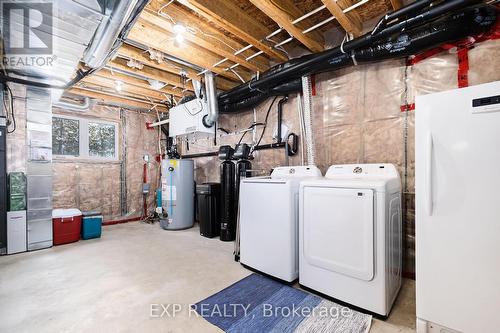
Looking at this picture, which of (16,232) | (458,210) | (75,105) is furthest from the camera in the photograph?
(75,105)

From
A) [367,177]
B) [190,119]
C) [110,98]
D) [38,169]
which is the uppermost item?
[110,98]

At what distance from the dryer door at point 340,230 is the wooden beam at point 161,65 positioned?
2.70 meters

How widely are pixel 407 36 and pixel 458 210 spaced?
162 cm

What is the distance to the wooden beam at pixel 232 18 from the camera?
2162 millimetres

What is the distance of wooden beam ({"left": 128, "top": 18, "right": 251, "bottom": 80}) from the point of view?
101 inches

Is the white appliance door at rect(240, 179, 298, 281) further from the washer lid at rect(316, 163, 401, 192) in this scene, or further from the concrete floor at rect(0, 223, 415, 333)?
the washer lid at rect(316, 163, 401, 192)

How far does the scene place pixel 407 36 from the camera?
210cm

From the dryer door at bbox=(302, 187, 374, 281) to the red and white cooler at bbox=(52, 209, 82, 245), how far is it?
3855mm

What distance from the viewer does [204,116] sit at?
408 cm

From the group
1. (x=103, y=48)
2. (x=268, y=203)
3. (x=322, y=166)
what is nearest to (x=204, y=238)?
(x=268, y=203)

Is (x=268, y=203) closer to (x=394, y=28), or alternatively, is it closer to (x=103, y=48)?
(x=394, y=28)

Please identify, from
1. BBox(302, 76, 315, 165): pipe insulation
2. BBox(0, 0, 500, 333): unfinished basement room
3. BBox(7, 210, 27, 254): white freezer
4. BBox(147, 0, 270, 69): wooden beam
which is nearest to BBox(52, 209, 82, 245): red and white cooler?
BBox(0, 0, 500, 333): unfinished basement room

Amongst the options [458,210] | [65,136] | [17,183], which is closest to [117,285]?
[17,183]

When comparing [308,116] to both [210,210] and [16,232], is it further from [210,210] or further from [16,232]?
[16,232]
